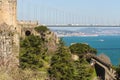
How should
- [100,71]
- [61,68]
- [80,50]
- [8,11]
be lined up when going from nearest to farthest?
[8,11] < [61,68] < [100,71] < [80,50]

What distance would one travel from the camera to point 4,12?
623 inches

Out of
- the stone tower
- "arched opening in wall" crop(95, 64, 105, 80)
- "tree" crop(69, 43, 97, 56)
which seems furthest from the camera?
"tree" crop(69, 43, 97, 56)

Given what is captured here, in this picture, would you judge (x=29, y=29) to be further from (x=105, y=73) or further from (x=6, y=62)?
(x=6, y=62)

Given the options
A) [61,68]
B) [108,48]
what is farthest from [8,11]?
[108,48]

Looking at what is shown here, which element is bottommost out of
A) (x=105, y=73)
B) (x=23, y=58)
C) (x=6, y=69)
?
(x=105, y=73)

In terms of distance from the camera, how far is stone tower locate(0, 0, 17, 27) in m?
15.5

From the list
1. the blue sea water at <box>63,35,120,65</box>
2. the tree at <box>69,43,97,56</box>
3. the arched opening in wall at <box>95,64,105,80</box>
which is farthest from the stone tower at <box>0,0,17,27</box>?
the blue sea water at <box>63,35,120,65</box>

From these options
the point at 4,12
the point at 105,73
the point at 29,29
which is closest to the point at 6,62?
the point at 4,12

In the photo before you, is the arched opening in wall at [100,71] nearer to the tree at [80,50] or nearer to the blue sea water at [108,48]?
the tree at [80,50]

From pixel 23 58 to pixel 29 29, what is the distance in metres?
10.3

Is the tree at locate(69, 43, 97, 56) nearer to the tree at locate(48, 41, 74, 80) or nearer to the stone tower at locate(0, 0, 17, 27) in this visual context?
the tree at locate(48, 41, 74, 80)

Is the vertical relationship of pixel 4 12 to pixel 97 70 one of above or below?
above

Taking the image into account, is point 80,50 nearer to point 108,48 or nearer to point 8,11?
point 8,11

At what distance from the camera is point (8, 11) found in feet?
52.9
